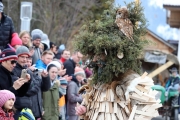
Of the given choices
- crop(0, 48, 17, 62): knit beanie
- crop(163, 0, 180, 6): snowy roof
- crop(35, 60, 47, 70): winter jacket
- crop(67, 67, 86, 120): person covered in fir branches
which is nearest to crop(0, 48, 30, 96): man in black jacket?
crop(0, 48, 17, 62): knit beanie

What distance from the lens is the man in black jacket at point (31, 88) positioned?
8039 millimetres

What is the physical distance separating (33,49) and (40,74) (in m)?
1.55

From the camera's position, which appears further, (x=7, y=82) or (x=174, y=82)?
(x=174, y=82)

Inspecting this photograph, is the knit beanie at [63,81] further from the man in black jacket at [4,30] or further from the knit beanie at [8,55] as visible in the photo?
the knit beanie at [8,55]

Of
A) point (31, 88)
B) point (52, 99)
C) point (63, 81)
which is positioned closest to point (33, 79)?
point (31, 88)

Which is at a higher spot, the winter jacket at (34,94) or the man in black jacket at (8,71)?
the man in black jacket at (8,71)

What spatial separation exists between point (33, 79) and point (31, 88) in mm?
199

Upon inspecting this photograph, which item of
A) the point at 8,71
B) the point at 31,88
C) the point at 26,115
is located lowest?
the point at 26,115

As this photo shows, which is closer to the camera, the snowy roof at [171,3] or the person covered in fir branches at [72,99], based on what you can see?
the person covered in fir branches at [72,99]

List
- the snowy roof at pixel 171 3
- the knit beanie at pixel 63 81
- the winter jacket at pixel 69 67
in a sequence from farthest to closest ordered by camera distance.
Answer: the snowy roof at pixel 171 3 < the winter jacket at pixel 69 67 < the knit beanie at pixel 63 81

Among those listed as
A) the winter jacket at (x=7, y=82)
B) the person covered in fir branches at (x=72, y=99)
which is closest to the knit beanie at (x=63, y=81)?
the person covered in fir branches at (x=72, y=99)

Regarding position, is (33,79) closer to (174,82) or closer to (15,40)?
(15,40)

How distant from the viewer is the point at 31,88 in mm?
8211

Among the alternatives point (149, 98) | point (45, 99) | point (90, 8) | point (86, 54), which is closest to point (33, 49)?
point (45, 99)
